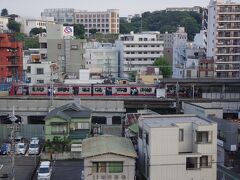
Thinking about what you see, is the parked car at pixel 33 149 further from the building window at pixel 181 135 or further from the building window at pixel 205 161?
the building window at pixel 205 161

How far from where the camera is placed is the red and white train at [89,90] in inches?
961

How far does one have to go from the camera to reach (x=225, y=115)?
20297mm

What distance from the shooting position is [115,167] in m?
9.74

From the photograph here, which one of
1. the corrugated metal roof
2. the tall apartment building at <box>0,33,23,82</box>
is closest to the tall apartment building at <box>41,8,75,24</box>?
the tall apartment building at <box>0,33,23,82</box>

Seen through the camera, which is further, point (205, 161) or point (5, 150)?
point (5, 150)

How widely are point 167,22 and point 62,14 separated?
968 inches

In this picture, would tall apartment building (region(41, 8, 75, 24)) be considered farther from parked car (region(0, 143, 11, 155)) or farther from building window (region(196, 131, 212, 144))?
building window (region(196, 131, 212, 144))

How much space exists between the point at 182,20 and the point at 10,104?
44246 mm

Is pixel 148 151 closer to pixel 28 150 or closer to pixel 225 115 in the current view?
pixel 28 150

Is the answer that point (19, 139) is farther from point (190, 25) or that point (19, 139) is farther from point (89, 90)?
point (190, 25)

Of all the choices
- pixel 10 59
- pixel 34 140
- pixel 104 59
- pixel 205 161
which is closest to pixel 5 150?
pixel 34 140

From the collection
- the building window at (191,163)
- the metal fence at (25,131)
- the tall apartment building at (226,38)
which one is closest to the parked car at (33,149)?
the metal fence at (25,131)

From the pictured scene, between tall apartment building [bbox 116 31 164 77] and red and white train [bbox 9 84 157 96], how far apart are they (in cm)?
1361

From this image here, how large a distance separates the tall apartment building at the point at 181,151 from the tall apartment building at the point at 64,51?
22.9 m
